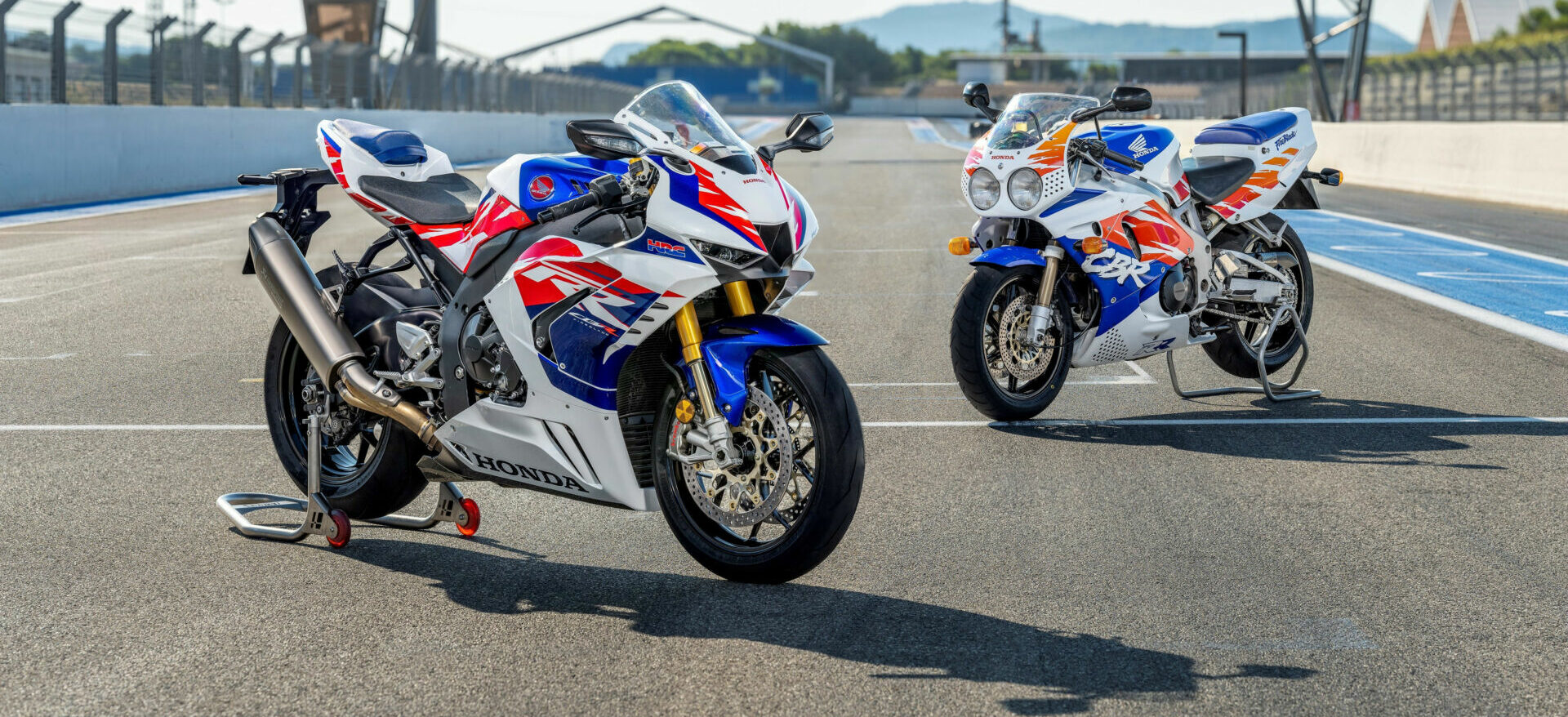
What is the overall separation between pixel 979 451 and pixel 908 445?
12.3 inches

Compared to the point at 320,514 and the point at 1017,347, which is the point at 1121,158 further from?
the point at 320,514

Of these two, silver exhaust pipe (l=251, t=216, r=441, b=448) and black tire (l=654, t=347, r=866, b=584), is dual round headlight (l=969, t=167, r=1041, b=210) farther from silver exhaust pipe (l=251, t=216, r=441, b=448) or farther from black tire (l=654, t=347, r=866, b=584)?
silver exhaust pipe (l=251, t=216, r=441, b=448)

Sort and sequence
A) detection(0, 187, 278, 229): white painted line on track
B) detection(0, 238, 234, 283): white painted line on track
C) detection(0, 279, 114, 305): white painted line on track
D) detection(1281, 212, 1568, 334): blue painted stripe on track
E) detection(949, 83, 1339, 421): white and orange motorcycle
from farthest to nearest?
detection(0, 187, 278, 229): white painted line on track
detection(0, 238, 234, 283): white painted line on track
detection(0, 279, 114, 305): white painted line on track
detection(1281, 212, 1568, 334): blue painted stripe on track
detection(949, 83, 1339, 421): white and orange motorcycle

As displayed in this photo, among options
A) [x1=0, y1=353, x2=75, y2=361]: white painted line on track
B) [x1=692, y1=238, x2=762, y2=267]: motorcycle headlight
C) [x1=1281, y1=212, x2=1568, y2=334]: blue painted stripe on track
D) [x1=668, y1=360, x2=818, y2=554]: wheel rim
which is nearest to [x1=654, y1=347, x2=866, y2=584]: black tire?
[x1=668, y1=360, x2=818, y2=554]: wheel rim

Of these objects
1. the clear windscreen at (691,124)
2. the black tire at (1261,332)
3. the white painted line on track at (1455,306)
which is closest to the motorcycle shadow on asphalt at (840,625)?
the clear windscreen at (691,124)

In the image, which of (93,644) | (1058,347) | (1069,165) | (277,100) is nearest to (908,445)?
(1058,347)

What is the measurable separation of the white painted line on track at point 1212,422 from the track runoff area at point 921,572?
32 millimetres

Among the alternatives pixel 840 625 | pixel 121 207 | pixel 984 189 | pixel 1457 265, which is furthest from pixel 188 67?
pixel 840 625

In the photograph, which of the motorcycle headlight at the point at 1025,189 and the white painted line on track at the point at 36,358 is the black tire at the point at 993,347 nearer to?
the motorcycle headlight at the point at 1025,189

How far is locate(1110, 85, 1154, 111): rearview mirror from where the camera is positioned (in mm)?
6512

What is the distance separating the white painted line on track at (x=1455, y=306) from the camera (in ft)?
30.8

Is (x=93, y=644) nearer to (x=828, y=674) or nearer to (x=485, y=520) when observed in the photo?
(x=485, y=520)

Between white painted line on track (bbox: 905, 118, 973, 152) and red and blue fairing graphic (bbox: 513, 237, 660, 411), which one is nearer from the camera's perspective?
red and blue fairing graphic (bbox: 513, 237, 660, 411)

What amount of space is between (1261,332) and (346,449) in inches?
187
